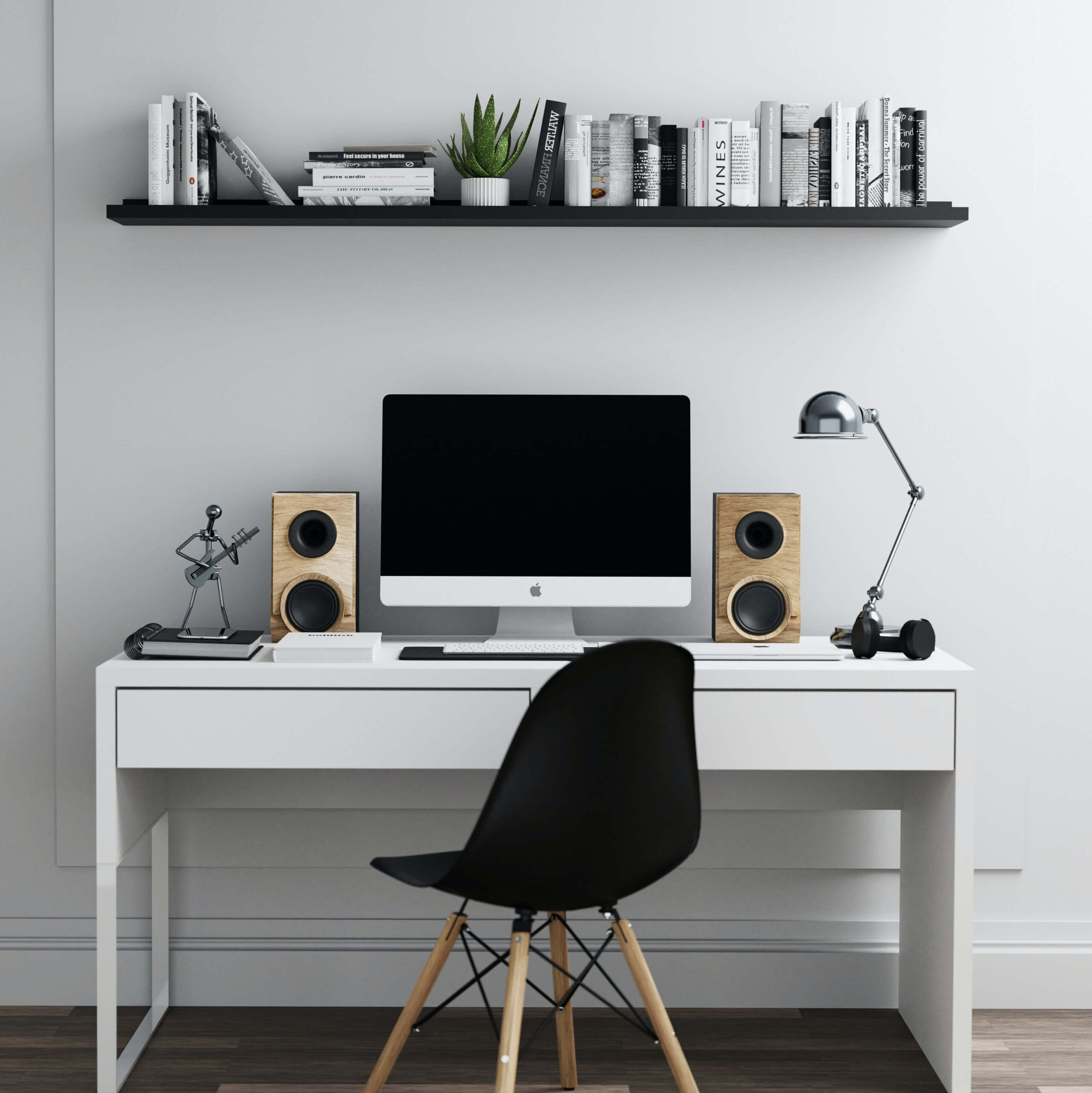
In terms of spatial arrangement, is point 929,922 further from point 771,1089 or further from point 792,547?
point 792,547

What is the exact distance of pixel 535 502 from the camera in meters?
2.35

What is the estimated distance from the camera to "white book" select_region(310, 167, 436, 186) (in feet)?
7.66

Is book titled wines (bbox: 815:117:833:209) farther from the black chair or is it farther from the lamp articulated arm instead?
the black chair

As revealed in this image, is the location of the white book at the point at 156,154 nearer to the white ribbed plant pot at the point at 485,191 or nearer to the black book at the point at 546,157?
the white ribbed plant pot at the point at 485,191

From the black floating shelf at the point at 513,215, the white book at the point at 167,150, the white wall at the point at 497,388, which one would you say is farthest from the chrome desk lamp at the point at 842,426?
the white book at the point at 167,150

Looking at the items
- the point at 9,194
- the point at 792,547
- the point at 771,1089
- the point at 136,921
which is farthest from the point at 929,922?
the point at 9,194

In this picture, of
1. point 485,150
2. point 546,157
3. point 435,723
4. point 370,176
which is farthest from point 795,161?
point 435,723

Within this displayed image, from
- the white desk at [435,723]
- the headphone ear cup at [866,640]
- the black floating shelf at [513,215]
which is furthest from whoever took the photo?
the black floating shelf at [513,215]

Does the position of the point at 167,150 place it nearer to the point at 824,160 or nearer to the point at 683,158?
the point at 683,158

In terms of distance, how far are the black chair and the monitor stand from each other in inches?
27.1

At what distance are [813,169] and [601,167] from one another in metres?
0.45

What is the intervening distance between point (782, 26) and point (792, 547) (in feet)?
3.82

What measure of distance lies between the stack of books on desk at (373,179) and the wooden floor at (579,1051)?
177 cm

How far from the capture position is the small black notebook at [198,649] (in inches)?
83.2
